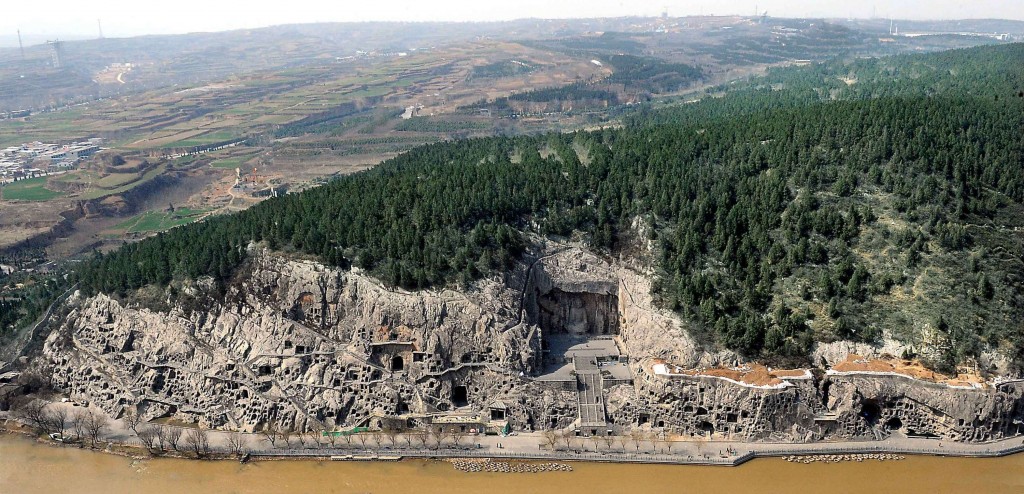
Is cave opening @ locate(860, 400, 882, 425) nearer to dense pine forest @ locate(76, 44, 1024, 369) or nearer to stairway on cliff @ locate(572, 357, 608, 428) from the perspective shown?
dense pine forest @ locate(76, 44, 1024, 369)

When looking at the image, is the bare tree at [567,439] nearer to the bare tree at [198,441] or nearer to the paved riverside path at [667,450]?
the paved riverside path at [667,450]

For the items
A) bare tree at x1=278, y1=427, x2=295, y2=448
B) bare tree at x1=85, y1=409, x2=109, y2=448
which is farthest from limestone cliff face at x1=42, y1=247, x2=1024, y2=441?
bare tree at x1=85, y1=409, x2=109, y2=448

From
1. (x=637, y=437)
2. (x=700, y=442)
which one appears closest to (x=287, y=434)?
(x=637, y=437)

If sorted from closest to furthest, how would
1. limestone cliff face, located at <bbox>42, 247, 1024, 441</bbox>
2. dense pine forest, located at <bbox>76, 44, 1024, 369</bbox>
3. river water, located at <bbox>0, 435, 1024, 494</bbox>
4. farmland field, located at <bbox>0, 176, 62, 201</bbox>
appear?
river water, located at <bbox>0, 435, 1024, 494</bbox>
limestone cliff face, located at <bbox>42, 247, 1024, 441</bbox>
dense pine forest, located at <bbox>76, 44, 1024, 369</bbox>
farmland field, located at <bbox>0, 176, 62, 201</bbox>

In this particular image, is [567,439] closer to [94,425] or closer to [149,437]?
[149,437]

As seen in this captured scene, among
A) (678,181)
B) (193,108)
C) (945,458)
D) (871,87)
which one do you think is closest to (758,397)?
(945,458)

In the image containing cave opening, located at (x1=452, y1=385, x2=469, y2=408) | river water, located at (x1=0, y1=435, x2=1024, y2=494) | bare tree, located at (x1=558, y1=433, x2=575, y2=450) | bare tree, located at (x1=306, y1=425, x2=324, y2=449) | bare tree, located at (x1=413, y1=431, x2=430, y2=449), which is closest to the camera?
river water, located at (x1=0, y1=435, x2=1024, y2=494)

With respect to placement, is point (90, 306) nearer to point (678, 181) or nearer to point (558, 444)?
point (558, 444)
